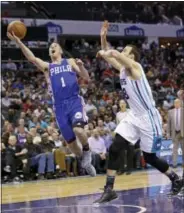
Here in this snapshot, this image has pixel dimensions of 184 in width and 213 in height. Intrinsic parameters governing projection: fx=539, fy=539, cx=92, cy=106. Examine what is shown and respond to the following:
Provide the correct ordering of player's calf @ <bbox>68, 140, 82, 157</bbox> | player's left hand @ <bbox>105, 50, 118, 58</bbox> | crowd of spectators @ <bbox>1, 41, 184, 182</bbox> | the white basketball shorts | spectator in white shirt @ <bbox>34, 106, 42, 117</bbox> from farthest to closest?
spectator in white shirt @ <bbox>34, 106, 42, 117</bbox>, crowd of spectators @ <bbox>1, 41, 184, 182</bbox>, player's calf @ <bbox>68, 140, 82, 157</bbox>, the white basketball shorts, player's left hand @ <bbox>105, 50, 118, 58</bbox>

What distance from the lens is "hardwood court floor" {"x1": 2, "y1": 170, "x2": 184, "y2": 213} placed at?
7664mm

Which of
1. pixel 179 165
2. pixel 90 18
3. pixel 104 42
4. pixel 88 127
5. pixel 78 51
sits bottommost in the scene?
pixel 179 165

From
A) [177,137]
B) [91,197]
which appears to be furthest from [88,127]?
[91,197]

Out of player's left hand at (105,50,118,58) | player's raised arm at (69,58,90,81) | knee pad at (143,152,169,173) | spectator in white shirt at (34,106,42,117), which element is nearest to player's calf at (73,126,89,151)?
player's raised arm at (69,58,90,81)

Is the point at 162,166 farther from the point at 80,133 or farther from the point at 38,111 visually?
the point at 38,111

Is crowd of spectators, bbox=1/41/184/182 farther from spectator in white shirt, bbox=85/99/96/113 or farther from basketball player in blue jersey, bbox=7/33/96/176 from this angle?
basketball player in blue jersey, bbox=7/33/96/176

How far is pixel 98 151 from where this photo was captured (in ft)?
45.2

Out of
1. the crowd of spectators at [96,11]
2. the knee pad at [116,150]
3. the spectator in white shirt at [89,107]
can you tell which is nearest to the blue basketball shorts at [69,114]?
the knee pad at [116,150]

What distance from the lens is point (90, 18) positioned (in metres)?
26.4

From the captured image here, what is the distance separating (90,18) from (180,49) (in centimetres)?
629

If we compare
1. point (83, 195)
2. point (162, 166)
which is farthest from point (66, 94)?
point (83, 195)

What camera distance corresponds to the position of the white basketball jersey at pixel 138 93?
714 cm

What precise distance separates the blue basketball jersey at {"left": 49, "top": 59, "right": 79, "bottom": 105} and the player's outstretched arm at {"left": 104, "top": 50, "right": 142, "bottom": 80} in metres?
1.07

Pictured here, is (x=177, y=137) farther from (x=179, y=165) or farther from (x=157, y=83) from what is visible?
(x=157, y=83)
